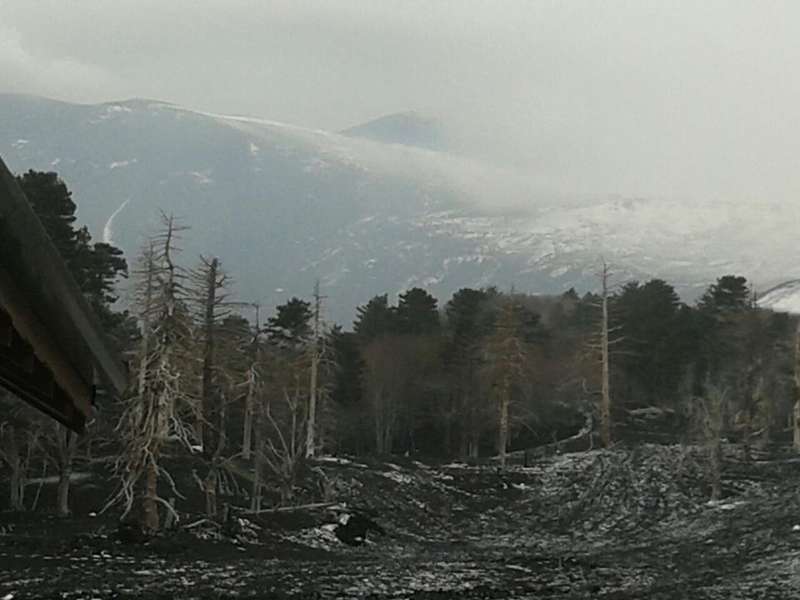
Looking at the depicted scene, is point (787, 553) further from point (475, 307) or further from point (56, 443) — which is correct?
point (475, 307)

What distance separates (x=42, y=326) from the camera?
3.61 m

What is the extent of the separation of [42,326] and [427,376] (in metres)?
64.2

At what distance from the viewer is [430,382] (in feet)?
216

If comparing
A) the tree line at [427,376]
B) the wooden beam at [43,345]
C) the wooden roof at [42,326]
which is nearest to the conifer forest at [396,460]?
the tree line at [427,376]

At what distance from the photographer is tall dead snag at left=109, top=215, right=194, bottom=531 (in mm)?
26922

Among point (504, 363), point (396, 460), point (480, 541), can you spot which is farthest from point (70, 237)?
point (504, 363)

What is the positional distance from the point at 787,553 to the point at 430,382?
42.4m

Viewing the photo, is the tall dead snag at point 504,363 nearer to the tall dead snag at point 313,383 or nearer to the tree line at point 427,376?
the tree line at point 427,376

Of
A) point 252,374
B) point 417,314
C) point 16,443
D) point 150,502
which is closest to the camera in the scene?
point 150,502

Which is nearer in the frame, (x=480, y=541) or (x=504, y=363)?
(x=480, y=541)

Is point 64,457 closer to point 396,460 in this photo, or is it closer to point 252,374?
point 252,374

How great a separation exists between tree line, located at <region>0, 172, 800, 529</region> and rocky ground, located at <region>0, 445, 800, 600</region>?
2684mm

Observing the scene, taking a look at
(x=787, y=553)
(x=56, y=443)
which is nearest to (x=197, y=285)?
(x=56, y=443)

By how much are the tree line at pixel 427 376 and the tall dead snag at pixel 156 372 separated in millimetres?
893
